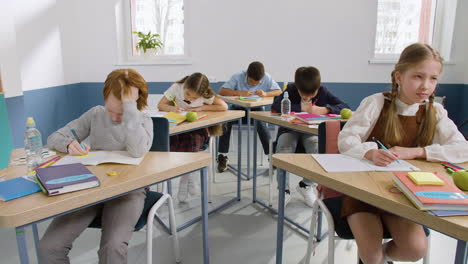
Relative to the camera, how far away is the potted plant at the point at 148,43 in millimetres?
5039

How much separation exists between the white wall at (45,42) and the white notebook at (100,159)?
2.40m

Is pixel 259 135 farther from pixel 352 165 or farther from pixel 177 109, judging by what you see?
pixel 352 165

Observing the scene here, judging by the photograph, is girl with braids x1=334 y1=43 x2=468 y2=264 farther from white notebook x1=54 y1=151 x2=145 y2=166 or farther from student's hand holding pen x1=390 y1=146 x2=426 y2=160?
white notebook x1=54 y1=151 x2=145 y2=166

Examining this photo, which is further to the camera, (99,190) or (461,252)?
(99,190)

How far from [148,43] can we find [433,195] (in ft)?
15.9

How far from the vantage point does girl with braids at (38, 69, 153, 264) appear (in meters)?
1.22

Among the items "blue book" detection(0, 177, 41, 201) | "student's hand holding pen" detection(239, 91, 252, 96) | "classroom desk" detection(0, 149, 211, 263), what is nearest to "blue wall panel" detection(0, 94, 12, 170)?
"classroom desk" detection(0, 149, 211, 263)

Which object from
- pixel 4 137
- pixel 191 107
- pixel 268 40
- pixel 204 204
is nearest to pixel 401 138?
pixel 204 204

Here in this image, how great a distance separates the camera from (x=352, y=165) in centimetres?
127

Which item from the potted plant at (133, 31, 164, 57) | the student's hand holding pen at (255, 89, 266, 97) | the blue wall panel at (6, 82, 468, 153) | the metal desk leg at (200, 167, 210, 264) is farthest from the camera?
the potted plant at (133, 31, 164, 57)

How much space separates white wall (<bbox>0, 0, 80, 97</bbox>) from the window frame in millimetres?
648

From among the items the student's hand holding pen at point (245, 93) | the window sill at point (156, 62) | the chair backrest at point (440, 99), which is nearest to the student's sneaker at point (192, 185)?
the student's hand holding pen at point (245, 93)

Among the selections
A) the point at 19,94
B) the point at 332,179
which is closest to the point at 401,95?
the point at 332,179

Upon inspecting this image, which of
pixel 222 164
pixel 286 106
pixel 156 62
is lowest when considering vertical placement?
pixel 222 164
